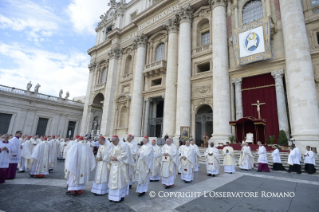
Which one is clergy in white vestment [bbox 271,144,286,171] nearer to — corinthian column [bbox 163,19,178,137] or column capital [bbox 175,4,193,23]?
corinthian column [bbox 163,19,178,137]

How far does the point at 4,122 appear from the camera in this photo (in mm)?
23734

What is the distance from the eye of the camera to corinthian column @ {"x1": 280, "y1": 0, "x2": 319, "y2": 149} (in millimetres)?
10836

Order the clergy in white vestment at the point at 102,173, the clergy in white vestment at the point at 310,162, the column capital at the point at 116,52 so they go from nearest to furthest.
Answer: the clergy in white vestment at the point at 102,173 < the clergy in white vestment at the point at 310,162 < the column capital at the point at 116,52

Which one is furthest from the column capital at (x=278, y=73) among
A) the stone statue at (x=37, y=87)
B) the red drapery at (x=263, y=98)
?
the stone statue at (x=37, y=87)

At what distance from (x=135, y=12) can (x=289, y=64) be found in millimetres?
22890

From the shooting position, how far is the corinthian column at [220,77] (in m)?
14.3

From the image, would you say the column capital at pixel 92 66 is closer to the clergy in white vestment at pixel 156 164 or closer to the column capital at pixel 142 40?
the column capital at pixel 142 40

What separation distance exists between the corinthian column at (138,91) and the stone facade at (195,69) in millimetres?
115

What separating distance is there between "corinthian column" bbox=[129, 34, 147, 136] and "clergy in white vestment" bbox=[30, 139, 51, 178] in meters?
13.2

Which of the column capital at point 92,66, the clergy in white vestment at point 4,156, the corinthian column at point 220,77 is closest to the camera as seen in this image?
the clergy in white vestment at point 4,156

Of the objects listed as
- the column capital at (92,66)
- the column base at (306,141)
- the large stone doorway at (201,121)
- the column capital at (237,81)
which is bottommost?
the column base at (306,141)

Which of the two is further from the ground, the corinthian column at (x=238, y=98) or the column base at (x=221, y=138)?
the corinthian column at (x=238, y=98)

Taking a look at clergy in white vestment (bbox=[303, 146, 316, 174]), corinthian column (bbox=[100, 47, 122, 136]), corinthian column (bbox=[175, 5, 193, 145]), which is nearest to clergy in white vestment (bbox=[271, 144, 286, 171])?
clergy in white vestment (bbox=[303, 146, 316, 174])

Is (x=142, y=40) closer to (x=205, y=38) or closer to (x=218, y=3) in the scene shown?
(x=205, y=38)
